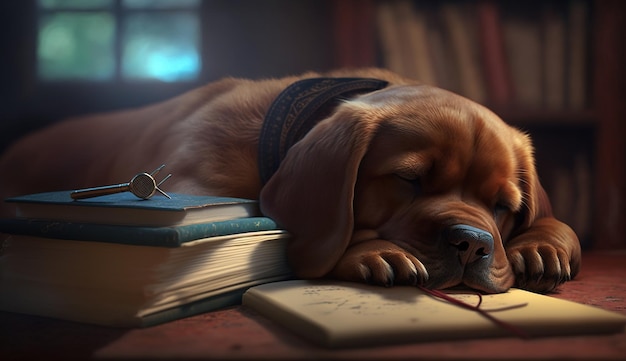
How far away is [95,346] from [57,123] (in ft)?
7.19

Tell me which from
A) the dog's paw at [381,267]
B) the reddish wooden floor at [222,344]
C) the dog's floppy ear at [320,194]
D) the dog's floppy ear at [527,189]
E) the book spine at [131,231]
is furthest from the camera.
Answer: the dog's floppy ear at [527,189]

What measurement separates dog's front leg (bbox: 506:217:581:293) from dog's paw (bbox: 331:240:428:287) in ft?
0.99

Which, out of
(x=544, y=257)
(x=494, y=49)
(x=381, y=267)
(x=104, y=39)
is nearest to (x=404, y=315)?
(x=381, y=267)

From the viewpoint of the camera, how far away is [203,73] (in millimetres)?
3193

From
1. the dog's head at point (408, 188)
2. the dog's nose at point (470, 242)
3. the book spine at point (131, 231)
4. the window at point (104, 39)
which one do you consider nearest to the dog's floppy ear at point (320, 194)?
the dog's head at point (408, 188)

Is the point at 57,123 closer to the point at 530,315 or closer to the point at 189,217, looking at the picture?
the point at 189,217

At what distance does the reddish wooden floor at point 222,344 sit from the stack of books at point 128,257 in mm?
41

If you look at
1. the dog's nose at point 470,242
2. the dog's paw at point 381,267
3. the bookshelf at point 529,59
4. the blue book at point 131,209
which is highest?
the bookshelf at point 529,59

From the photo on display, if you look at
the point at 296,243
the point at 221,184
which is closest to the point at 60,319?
the point at 296,243

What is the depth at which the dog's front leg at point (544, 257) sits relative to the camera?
5.07 feet

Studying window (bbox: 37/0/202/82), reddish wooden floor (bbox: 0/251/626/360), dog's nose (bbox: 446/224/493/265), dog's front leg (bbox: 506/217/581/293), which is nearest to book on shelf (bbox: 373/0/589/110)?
window (bbox: 37/0/202/82)

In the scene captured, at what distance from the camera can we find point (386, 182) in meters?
1.60

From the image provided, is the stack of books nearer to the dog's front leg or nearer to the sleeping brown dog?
the sleeping brown dog

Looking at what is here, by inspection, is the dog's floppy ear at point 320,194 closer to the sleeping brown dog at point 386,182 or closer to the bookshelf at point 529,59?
the sleeping brown dog at point 386,182
